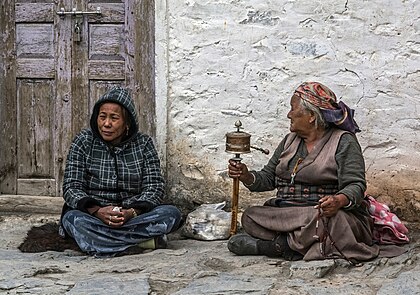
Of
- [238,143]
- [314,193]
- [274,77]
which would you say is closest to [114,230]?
[238,143]

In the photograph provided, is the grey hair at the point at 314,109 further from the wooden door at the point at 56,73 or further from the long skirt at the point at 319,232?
the wooden door at the point at 56,73

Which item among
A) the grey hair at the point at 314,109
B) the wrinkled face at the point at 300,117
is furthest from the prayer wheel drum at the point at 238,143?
the grey hair at the point at 314,109

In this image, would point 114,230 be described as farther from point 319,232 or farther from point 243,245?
point 319,232

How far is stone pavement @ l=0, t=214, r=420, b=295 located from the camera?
14.6 ft

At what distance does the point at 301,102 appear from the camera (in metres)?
5.02

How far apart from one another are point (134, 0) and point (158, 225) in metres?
1.65

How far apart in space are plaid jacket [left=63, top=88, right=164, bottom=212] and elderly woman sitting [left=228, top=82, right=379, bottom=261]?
559 millimetres

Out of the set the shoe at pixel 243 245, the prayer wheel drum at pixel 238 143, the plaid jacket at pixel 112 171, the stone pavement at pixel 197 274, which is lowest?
the stone pavement at pixel 197 274

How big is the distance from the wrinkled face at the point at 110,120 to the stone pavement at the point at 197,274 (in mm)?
723

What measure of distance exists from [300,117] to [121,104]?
1.05 m

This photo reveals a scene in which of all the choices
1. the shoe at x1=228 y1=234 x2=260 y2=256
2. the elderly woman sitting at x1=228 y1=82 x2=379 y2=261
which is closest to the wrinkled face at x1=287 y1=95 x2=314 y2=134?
the elderly woman sitting at x1=228 y1=82 x2=379 y2=261

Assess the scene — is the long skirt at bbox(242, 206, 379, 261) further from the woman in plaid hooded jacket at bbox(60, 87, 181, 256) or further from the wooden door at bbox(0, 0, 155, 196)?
the wooden door at bbox(0, 0, 155, 196)

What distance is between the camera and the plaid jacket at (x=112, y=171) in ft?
17.6

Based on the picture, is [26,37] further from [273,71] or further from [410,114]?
[410,114]
